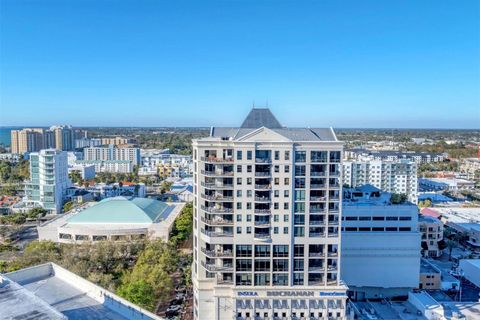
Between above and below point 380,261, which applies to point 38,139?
above

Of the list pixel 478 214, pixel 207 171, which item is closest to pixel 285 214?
pixel 207 171

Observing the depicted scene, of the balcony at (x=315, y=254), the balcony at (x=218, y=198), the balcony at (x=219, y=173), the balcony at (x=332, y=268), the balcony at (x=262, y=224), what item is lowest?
the balcony at (x=332, y=268)

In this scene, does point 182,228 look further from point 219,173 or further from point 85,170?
point 85,170

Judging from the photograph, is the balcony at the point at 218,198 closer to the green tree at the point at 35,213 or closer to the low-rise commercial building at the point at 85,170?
the green tree at the point at 35,213

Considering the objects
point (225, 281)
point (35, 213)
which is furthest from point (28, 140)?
point (225, 281)

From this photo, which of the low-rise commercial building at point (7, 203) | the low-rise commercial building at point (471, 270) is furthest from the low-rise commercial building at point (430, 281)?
the low-rise commercial building at point (7, 203)

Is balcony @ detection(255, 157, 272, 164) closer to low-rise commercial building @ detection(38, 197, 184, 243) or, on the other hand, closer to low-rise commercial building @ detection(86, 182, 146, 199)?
low-rise commercial building @ detection(38, 197, 184, 243)
